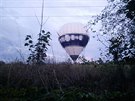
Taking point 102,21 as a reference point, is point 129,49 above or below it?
below

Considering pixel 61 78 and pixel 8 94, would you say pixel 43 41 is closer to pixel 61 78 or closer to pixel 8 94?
pixel 61 78

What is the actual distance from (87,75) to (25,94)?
2.82 metres

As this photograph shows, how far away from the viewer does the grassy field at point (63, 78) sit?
307 inches

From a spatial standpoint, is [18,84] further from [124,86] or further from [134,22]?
[134,22]

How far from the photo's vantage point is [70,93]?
22.0ft

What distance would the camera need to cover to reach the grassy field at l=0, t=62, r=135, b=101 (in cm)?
780

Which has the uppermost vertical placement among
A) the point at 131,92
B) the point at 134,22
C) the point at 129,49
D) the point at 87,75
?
the point at 134,22

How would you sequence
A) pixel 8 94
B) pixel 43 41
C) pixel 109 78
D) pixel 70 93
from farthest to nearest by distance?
pixel 43 41 → pixel 109 78 → pixel 8 94 → pixel 70 93

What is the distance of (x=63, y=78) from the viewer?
30.3ft

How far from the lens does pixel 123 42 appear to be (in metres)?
9.52

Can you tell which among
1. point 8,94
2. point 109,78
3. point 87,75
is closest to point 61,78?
point 87,75

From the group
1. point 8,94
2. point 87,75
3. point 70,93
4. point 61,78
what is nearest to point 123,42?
point 87,75

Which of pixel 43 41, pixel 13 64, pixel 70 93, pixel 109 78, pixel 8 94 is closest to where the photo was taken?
pixel 70 93

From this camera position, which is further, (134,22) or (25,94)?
(134,22)
